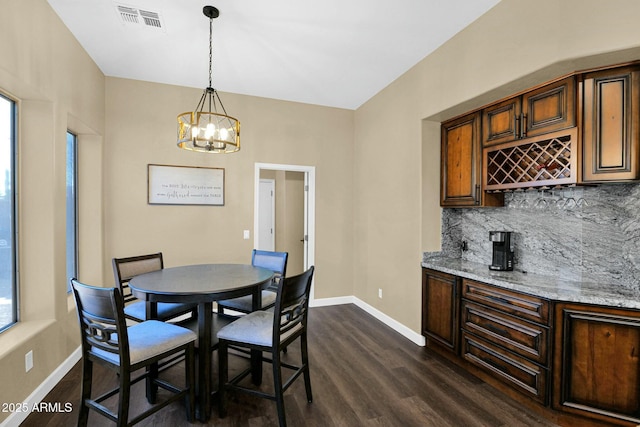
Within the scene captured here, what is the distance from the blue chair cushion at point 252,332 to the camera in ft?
6.78

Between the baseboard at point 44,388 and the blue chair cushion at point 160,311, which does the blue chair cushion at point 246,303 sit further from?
the baseboard at point 44,388

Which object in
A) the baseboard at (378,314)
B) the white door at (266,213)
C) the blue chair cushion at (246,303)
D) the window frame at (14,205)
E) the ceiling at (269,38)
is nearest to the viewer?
the window frame at (14,205)

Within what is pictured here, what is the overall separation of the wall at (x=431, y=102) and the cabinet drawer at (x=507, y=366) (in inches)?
29.5

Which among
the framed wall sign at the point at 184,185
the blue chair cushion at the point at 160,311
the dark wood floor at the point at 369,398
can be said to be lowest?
the dark wood floor at the point at 369,398

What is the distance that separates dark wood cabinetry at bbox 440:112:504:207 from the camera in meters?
2.91

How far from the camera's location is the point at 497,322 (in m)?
2.44

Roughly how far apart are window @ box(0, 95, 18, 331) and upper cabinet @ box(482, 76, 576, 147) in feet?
12.6

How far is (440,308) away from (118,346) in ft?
8.66

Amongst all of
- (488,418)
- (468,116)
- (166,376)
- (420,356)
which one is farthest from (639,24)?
(166,376)

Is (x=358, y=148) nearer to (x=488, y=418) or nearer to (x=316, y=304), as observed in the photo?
(x=316, y=304)

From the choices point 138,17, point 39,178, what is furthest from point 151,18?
point 39,178

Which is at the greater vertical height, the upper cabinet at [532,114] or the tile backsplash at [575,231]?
the upper cabinet at [532,114]

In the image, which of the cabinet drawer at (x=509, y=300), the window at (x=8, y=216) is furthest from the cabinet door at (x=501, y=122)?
the window at (x=8, y=216)

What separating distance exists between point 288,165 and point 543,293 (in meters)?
3.32
